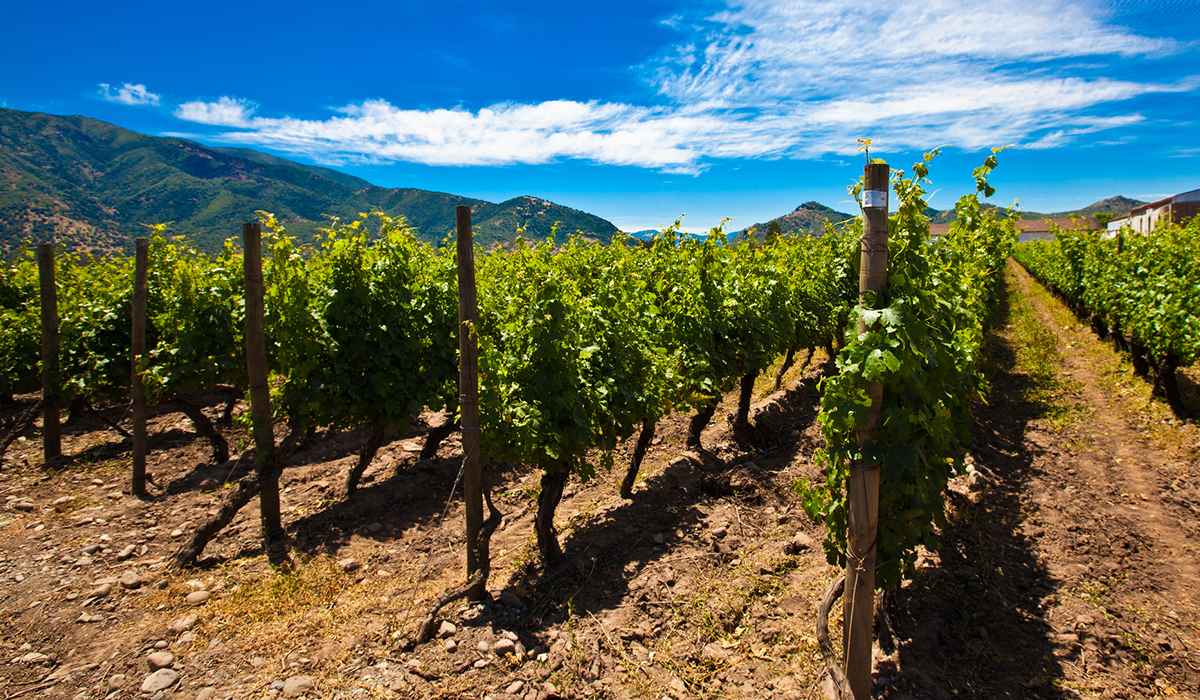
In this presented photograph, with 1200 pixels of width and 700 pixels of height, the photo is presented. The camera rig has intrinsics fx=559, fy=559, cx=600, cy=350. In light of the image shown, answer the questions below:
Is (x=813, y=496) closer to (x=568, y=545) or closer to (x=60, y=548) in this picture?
(x=568, y=545)

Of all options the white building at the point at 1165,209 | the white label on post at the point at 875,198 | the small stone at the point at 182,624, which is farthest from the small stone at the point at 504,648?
the white building at the point at 1165,209

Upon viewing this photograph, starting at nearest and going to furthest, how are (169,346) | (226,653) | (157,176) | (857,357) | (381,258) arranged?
(857,357)
(226,653)
(381,258)
(169,346)
(157,176)

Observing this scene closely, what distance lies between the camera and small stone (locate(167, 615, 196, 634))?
4341 millimetres

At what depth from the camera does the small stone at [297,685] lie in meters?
3.63

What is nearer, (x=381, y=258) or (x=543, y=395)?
(x=543, y=395)

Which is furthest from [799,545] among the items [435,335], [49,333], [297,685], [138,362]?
[49,333]

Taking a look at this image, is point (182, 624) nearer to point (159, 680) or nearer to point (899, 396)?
point (159, 680)

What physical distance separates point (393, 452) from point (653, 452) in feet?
12.8

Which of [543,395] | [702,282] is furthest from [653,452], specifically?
[543,395]

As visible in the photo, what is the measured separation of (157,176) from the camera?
4203 inches

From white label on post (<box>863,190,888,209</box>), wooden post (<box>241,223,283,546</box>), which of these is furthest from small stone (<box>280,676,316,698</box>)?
white label on post (<box>863,190,888,209</box>)

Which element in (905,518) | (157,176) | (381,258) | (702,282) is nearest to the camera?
(905,518)

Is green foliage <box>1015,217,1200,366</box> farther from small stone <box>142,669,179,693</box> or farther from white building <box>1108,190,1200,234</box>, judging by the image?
white building <box>1108,190,1200,234</box>

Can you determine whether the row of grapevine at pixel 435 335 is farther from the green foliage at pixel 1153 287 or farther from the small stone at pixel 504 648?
the green foliage at pixel 1153 287
